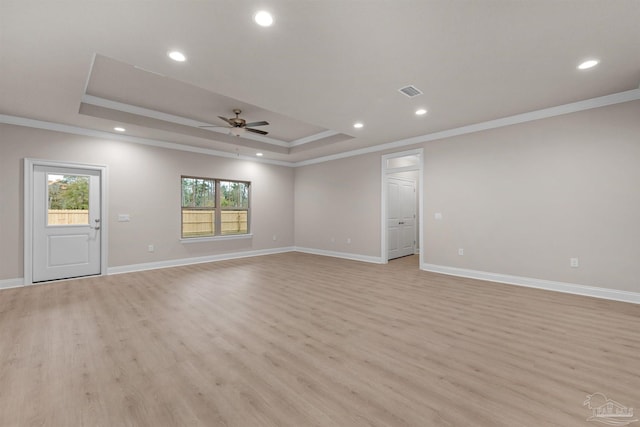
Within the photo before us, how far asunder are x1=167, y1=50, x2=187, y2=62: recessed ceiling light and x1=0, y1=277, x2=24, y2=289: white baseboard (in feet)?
15.2

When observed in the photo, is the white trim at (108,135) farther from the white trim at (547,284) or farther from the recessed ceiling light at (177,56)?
the white trim at (547,284)

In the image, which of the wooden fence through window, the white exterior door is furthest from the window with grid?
the white exterior door

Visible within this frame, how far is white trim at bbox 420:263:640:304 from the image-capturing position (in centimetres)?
367

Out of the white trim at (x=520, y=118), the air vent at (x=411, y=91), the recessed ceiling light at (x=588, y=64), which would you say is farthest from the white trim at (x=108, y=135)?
the recessed ceiling light at (x=588, y=64)

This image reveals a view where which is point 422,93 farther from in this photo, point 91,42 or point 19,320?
point 19,320

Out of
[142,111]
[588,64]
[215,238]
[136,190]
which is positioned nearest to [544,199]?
[588,64]

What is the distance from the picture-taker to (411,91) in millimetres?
3633

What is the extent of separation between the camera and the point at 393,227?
6.93 m

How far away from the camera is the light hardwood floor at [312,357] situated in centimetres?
164

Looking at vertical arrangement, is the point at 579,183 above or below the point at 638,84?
below

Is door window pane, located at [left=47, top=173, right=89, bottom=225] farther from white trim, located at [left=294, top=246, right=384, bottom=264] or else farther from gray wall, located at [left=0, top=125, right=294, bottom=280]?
white trim, located at [left=294, top=246, right=384, bottom=264]

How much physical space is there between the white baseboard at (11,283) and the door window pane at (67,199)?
986 millimetres

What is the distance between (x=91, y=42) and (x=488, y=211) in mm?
5798

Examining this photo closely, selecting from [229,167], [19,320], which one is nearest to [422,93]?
[229,167]
